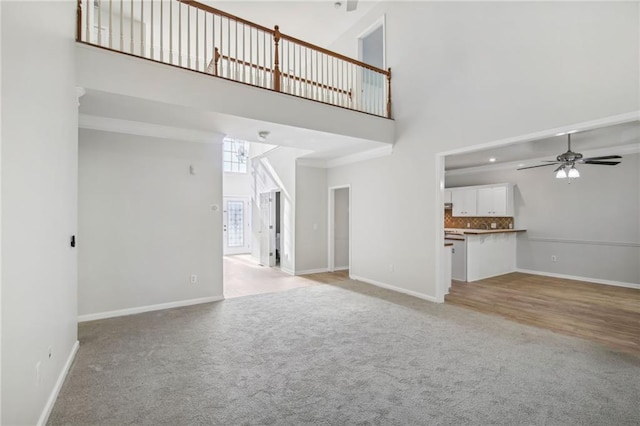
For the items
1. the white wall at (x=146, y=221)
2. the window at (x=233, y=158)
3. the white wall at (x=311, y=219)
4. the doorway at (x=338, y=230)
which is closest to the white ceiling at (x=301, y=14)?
the white wall at (x=311, y=219)

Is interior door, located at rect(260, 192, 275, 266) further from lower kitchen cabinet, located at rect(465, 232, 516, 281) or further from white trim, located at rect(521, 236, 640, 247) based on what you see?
white trim, located at rect(521, 236, 640, 247)

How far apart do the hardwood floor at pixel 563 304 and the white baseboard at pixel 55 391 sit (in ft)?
15.1

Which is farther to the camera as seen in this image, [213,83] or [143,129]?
[143,129]

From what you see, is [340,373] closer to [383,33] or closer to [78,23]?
[78,23]

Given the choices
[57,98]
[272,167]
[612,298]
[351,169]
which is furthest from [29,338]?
[612,298]

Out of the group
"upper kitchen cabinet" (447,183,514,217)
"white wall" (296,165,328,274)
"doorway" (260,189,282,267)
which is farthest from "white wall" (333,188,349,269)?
"upper kitchen cabinet" (447,183,514,217)

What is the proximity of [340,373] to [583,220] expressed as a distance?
6408 mm

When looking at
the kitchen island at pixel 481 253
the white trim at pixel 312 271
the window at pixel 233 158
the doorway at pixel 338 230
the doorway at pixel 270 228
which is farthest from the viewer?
the window at pixel 233 158

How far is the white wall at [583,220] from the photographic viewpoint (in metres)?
5.64

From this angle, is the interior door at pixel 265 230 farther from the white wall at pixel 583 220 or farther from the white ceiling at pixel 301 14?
the white wall at pixel 583 220

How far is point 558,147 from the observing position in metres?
5.59

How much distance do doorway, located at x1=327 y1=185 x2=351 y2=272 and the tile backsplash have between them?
3.13m

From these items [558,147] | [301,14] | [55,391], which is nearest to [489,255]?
[558,147]

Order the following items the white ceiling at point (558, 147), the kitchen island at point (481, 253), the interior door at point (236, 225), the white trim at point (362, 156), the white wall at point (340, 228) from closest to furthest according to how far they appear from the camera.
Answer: the white ceiling at point (558, 147), the white trim at point (362, 156), the kitchen island at point (481, 253), the white wall at point (340, 228), the interior door at point (236, 225)
